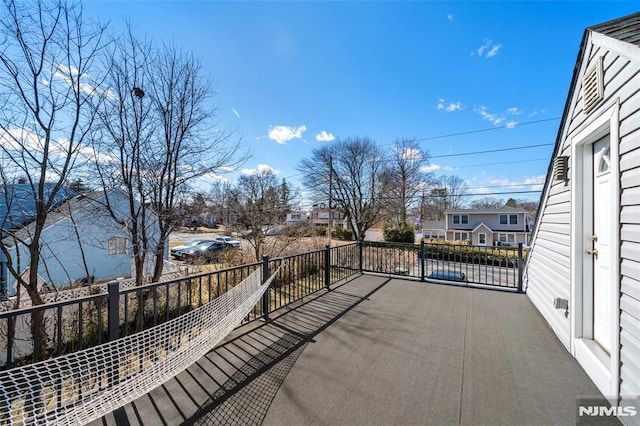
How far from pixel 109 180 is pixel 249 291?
2815 mm

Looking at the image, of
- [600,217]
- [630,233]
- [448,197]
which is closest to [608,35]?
[600,217]

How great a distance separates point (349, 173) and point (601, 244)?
17928 mm

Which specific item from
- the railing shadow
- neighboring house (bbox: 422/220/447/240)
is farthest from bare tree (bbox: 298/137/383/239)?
the railing shadow

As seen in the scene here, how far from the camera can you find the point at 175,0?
11.8 feet

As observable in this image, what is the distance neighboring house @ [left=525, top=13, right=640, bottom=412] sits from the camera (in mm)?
1440

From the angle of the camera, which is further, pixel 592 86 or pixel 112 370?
pixel 592 86

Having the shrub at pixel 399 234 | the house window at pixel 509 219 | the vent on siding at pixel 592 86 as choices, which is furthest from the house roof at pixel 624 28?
the house window at pixel 509 219

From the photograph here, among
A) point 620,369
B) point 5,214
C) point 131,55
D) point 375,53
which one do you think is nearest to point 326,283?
point 620,369

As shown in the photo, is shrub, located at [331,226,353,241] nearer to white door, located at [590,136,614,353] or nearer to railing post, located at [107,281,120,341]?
white door, located at [590,136,614,353]

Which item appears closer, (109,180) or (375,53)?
(109,180)

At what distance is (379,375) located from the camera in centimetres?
196

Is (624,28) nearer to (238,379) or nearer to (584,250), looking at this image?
(584,250)

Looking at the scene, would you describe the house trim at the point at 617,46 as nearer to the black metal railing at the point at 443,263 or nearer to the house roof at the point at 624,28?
the house roof at the point at 624,28

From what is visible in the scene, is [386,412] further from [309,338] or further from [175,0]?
[175,0]
